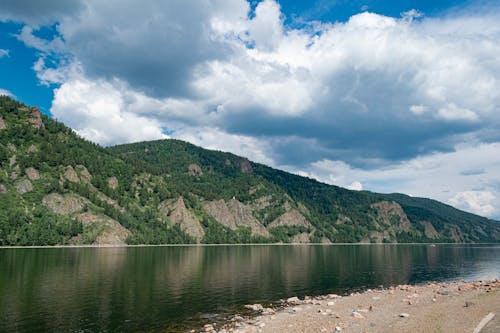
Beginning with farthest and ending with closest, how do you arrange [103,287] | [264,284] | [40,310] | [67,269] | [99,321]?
1. [67,269]
2. [264,284]
3. [103,287]
4. [40,310]
5. [99,321]

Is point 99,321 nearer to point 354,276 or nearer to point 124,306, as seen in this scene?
point 124,306

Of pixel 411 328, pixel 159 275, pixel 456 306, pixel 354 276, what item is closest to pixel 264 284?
pixel 159 275

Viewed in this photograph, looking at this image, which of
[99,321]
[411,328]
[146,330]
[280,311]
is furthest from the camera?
[280,311]

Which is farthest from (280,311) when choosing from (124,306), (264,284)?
(264,284)

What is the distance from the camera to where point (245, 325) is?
147 feet

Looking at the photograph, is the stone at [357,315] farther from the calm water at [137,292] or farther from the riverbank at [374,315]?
the calm water at [137,292]

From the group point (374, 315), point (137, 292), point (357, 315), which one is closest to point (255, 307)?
point (357, 315)

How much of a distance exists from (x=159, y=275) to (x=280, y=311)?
46.0 m

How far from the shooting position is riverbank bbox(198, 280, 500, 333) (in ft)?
129

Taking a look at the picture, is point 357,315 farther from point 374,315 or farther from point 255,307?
point 255,307

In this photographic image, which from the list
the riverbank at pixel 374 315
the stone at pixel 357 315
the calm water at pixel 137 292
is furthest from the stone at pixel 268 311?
the stone at pixel 357 315

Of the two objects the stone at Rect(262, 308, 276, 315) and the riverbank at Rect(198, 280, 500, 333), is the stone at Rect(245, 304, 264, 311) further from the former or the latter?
the stone at Rect(262, 308, 276, 315)

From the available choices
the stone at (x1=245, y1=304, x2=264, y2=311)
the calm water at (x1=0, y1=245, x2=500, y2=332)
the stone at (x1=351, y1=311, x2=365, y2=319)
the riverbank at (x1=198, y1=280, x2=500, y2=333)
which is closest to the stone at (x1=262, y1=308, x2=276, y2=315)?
the riverbank at (x1=198, y1=280, x2=500, y2=333)

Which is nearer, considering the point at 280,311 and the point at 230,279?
the point at 280,311
